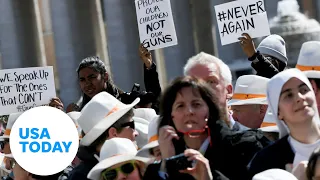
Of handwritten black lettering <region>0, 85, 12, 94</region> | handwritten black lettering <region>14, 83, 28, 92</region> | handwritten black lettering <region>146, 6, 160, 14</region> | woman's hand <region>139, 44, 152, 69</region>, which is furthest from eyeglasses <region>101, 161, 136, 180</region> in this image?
handwritten black lettering <region>0, 85, 12, 94</region>

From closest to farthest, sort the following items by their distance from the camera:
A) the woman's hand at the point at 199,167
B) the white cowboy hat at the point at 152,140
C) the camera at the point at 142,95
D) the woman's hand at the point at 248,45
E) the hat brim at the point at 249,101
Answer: the woman's hand at the point at 199,167 → the white cowboy hat at the point at 152,140 → the hat brim at the point at 249,101 → the woman's hand at the point at 248,45 → the camera at the point at 142,95

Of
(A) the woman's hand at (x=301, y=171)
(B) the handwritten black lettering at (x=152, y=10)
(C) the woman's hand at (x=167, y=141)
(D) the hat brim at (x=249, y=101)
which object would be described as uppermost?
(B) the handwritten black lettering at (x=152, y=10)

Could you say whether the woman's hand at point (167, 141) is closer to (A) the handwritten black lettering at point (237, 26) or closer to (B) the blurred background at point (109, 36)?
(A) the handwritten black lettering at point (237, 26)

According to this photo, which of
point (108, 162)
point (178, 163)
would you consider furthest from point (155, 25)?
point (178, 163)

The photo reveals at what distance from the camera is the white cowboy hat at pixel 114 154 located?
11297 millimetres

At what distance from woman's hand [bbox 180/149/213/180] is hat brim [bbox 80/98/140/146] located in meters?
2.51

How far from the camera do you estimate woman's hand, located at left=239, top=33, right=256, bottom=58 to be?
15451 mm

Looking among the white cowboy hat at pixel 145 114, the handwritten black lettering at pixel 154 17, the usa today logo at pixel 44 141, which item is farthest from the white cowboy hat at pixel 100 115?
the handwritten black lettering at pixel 154 17

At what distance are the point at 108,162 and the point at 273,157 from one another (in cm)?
167

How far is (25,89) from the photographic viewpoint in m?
19.2

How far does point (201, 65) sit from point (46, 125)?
1745mm

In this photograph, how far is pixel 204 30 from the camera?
53.8 meters

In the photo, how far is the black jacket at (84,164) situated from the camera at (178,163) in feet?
6.70

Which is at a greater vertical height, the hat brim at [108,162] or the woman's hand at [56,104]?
the hat brim at [108,162]
